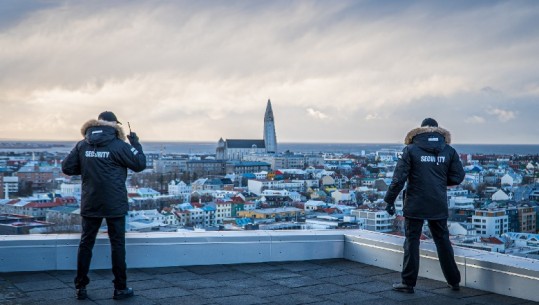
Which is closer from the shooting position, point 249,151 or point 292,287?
point 292,287

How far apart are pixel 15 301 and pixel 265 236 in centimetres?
224

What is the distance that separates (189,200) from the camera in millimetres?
50500

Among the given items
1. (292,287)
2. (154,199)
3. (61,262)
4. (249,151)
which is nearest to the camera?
(292,287)

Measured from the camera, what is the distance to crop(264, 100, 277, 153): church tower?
5044 inches

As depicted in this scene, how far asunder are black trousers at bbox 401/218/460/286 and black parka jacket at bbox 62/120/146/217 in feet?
6.51

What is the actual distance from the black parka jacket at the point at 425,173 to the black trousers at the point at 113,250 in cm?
187

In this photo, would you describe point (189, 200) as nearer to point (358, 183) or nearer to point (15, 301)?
point (358, 183)

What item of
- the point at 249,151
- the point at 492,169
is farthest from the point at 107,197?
the point at 249,151

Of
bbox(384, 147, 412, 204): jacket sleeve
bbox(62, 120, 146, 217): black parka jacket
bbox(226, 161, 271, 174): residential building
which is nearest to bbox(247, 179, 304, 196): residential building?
bbox(226, 161, 271, 174): residential building

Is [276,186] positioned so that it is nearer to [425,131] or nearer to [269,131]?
[425,131]

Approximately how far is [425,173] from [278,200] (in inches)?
1697

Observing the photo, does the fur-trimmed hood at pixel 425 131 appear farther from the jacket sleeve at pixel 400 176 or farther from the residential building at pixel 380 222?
the residential building at pixel 380 222

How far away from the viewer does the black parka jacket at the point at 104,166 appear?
174 inches

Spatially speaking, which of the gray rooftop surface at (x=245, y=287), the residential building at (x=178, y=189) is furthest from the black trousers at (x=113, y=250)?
the residential building at (x=178, y=189)
